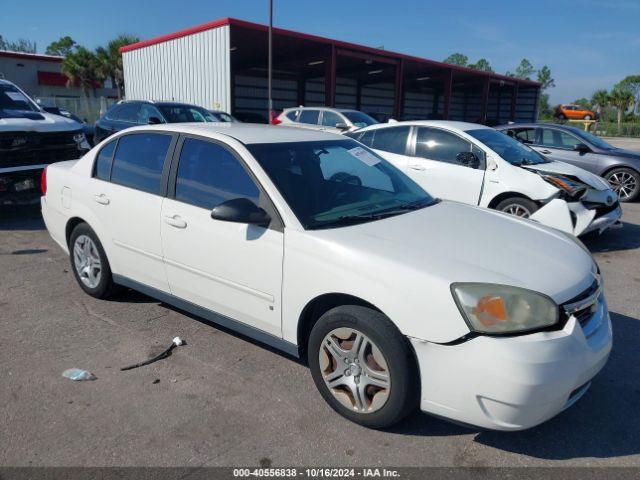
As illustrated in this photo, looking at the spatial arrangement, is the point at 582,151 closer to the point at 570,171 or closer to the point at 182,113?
the point at 570,171

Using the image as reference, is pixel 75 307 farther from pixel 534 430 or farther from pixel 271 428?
pixel 534 430

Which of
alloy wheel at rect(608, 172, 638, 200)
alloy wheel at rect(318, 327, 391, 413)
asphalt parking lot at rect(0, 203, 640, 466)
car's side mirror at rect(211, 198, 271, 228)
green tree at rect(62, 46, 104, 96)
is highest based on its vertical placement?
green tree at rect(62, 46, 104, 96)

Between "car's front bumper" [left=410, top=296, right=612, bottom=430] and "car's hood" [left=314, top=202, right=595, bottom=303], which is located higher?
"car's hood" [left=314, top=202, right=595, bottom=303]

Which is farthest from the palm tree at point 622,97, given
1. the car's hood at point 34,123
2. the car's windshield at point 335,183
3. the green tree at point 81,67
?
the car's windshield at point 335,183

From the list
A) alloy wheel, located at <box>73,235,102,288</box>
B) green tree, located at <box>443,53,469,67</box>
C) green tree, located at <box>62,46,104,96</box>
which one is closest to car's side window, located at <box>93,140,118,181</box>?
alloy wheel, located at <box>73,235,102,288</box>

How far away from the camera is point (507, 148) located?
23.1 feet

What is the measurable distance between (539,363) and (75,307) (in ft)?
12.2

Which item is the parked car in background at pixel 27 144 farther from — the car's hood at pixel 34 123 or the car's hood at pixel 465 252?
the car's hood at pixel 465 252

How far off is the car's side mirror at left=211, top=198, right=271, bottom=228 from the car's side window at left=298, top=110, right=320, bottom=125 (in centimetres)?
1188

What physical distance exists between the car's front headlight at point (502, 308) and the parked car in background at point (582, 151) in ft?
27.6

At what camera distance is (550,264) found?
2795mm

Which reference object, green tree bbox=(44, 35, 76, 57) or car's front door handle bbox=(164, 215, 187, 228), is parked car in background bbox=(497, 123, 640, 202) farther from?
green tree bbox=(44, 35, 76, 57)

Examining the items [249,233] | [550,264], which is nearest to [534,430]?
[550,264]

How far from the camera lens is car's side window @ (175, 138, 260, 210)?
3.32 meters
